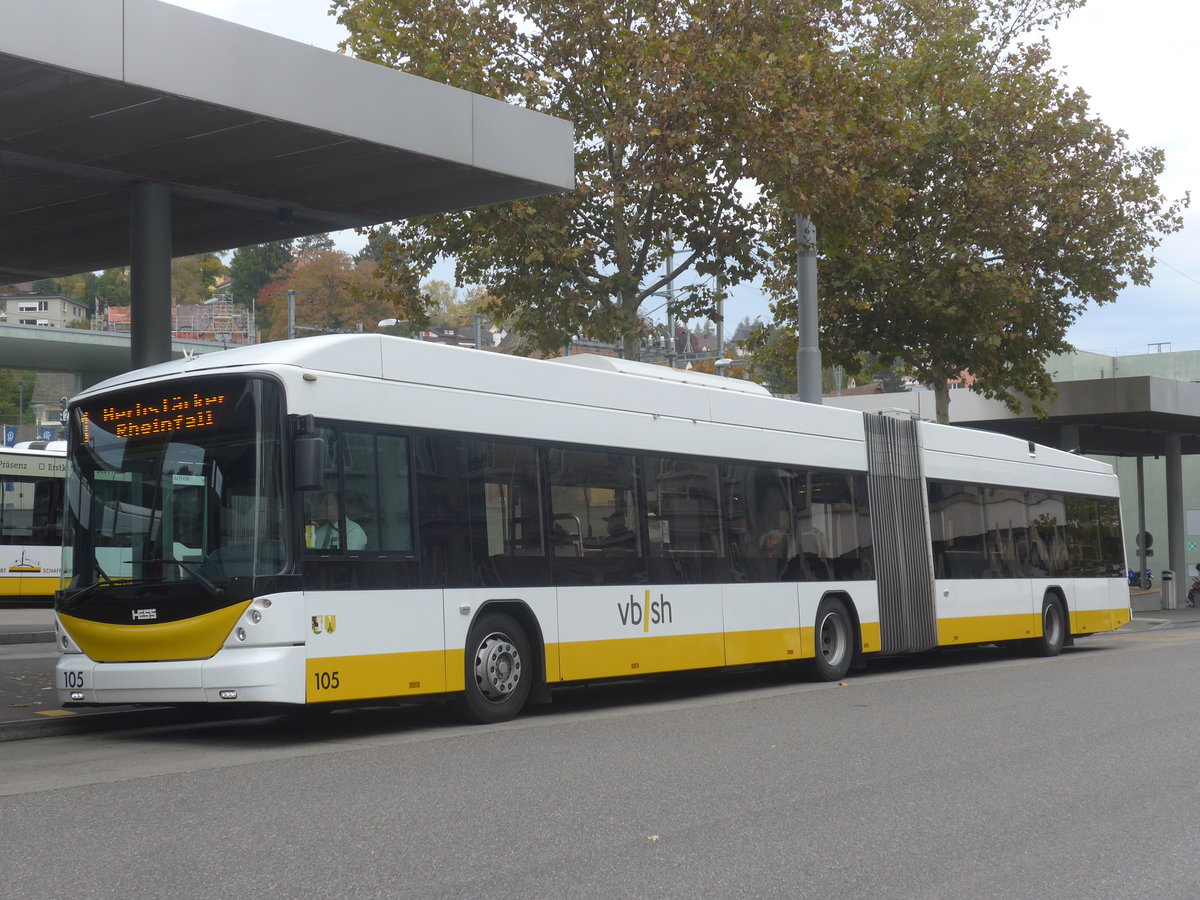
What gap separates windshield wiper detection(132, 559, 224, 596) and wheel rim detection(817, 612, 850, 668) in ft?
26.5

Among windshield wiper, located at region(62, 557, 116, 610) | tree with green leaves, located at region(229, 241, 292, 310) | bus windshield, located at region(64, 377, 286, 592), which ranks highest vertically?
tree with green leaves, located at region(229, 241, 292, 310)

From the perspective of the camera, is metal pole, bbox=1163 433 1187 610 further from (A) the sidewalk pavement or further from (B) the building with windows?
(B) the building with windows

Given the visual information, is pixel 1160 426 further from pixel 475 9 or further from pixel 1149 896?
pixel 1149 896

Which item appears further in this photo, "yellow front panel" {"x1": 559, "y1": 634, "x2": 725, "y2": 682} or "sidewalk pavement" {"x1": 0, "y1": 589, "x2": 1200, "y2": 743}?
"yellow front panel" {"x1": 559, "y1": 634, "x2": 725, "y2": 682}

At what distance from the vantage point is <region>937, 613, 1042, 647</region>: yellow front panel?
1883cm

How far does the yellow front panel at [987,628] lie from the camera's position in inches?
741

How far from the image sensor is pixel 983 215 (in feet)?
94.5

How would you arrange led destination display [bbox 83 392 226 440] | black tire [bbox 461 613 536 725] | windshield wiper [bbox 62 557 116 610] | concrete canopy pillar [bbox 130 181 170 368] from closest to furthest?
led destination display [bbox 83 392 226 440]
windshield wiper [bbox 62 557 116 610]
black tire [bbox 461 613 536 725]
concrete canopy pillar [bbox 130 181 170 368]

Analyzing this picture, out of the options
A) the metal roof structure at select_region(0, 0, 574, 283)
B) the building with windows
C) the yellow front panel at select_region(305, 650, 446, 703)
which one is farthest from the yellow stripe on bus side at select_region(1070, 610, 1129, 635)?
the building with windows

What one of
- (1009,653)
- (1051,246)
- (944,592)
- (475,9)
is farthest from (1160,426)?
(475,9)

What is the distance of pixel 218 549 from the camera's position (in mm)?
10305

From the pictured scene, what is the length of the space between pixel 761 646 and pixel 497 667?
13.7 ft

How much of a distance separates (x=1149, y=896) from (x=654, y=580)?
8224 millimetres

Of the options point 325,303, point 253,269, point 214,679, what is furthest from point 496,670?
point 253,269
